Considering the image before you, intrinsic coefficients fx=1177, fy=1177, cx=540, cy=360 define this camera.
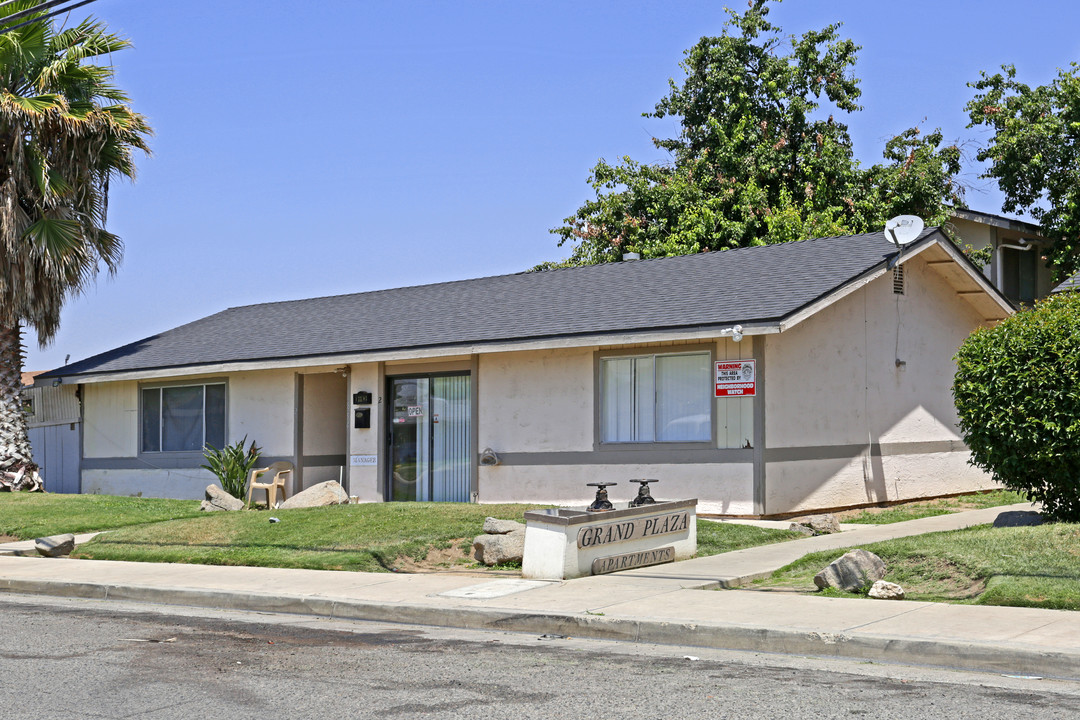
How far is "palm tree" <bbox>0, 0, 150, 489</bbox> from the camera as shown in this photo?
22406 mm

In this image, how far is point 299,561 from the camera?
44.6ft

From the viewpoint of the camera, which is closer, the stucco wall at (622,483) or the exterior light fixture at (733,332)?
the exterior light fixture at (733,332)

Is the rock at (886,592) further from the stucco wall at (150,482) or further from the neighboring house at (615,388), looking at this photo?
the stucco wall at (150,482)

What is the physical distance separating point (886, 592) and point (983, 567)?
3.23 ft

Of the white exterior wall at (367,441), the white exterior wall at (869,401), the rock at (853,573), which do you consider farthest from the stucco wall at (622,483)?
the rock at (853,573)

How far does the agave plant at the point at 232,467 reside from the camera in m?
21.3

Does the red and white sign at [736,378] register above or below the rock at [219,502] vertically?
above

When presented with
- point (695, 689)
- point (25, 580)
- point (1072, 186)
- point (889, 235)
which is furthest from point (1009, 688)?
point (1072, 186)

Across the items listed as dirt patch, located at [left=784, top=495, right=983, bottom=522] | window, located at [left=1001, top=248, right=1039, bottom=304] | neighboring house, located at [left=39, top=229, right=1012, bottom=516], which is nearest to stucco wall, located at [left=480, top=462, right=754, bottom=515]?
neighboring house, located at [left=39, top=229, right=1012, bottom=516]

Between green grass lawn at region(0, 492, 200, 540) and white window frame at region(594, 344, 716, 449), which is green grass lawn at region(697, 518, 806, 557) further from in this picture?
green grass lawn at region(0, 492, 200, 540)

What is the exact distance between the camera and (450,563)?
13.5 m

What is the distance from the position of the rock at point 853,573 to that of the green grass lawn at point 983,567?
0.12m

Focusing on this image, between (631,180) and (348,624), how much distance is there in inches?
1000

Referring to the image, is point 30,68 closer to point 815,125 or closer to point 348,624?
point 348,624
